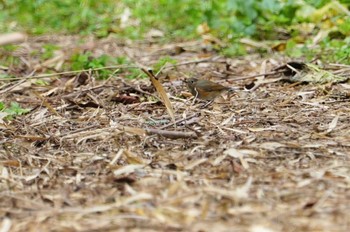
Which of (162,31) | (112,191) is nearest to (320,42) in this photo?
(162,31)

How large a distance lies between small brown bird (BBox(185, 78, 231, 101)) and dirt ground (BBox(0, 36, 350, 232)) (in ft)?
0.27

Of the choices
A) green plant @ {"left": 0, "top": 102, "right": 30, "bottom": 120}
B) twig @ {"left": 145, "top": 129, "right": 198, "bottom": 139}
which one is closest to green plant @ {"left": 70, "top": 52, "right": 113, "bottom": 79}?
Result: green plant @ {"left": 0, "top": 102, "right": 30, "bottom": 120}

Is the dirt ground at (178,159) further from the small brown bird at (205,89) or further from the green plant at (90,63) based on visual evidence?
the green plant at (90,63)

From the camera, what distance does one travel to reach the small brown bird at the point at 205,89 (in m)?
3.71

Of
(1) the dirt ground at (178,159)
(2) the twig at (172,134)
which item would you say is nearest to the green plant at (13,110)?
(1) the dirt ground at (178,159)

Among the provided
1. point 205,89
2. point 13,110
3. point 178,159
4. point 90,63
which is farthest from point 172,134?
point 90,63

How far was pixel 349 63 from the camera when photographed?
172 inches

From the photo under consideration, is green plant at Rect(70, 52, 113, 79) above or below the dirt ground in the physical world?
below

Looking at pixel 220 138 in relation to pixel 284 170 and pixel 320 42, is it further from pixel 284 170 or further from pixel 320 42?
pixel 320 42

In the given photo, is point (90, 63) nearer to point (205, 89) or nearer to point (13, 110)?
point (13, 110)

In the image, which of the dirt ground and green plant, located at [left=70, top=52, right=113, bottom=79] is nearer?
the dirt ground

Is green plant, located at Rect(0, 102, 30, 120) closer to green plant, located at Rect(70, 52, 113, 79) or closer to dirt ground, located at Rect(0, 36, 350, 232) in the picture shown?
dirt ground, located at Rect(0, 36, 350, 232)

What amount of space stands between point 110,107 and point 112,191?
1451 mm

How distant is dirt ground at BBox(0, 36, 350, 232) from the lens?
2029mm
